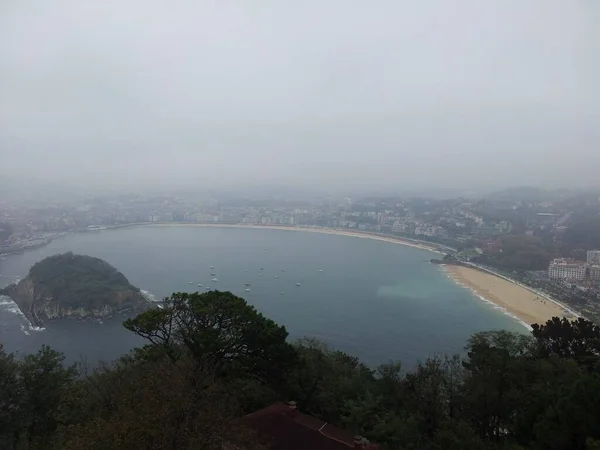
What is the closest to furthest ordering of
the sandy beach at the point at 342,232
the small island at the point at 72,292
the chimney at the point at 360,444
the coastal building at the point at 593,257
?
the chimney at the point at 360,444
the small island at the point at 72,292
the coastal building at the point at 593,257
the sandy beach at the point at 342,232

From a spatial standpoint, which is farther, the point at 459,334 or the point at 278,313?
the point at 278,313

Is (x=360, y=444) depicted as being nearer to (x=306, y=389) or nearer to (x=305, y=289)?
(x=306, y=389)

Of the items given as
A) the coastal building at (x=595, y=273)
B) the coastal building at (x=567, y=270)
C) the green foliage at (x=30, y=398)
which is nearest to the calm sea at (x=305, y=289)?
the coastal building at (x=567, y=270)

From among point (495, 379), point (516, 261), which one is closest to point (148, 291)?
point (495, 379)

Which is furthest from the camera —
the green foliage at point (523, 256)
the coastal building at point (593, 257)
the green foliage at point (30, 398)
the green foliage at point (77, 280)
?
the green foliage at point (523, 256)

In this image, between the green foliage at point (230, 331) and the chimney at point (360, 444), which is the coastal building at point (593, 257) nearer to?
the green foliage at point (230, 331)

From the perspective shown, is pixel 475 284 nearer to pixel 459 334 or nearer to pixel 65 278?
pixel 459 334

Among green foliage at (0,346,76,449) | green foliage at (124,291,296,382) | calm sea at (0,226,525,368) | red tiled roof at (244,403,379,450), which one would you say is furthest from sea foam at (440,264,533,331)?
green foliage at (0,346,76,449)
